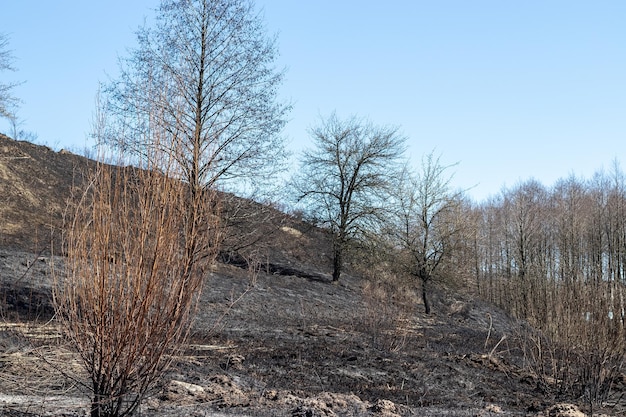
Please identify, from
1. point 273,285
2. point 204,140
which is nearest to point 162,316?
point 204,140

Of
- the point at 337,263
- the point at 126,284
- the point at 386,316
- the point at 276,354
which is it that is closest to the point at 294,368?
the point at 276,354

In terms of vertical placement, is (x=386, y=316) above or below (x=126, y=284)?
below

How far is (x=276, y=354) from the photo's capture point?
26.9 ft

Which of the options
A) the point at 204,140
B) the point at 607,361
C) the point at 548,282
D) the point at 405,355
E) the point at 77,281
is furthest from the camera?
the point at 405,355

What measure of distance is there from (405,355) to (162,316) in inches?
236

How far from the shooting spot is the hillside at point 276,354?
5285 mm

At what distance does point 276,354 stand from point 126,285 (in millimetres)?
4682

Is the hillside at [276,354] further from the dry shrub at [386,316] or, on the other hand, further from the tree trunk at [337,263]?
the tree trunk at [337,263]

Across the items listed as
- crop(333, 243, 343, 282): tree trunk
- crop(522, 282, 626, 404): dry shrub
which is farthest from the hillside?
crop(333, 243, 343, 282): tree trunk

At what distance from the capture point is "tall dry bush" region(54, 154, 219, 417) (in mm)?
3791

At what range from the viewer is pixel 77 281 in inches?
155

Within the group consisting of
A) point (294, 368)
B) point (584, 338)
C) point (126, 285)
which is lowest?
point (294, 368)

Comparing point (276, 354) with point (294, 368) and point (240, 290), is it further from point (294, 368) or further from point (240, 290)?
point (240, 290)

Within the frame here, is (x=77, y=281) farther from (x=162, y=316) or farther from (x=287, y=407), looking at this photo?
(x=287, y=407)
